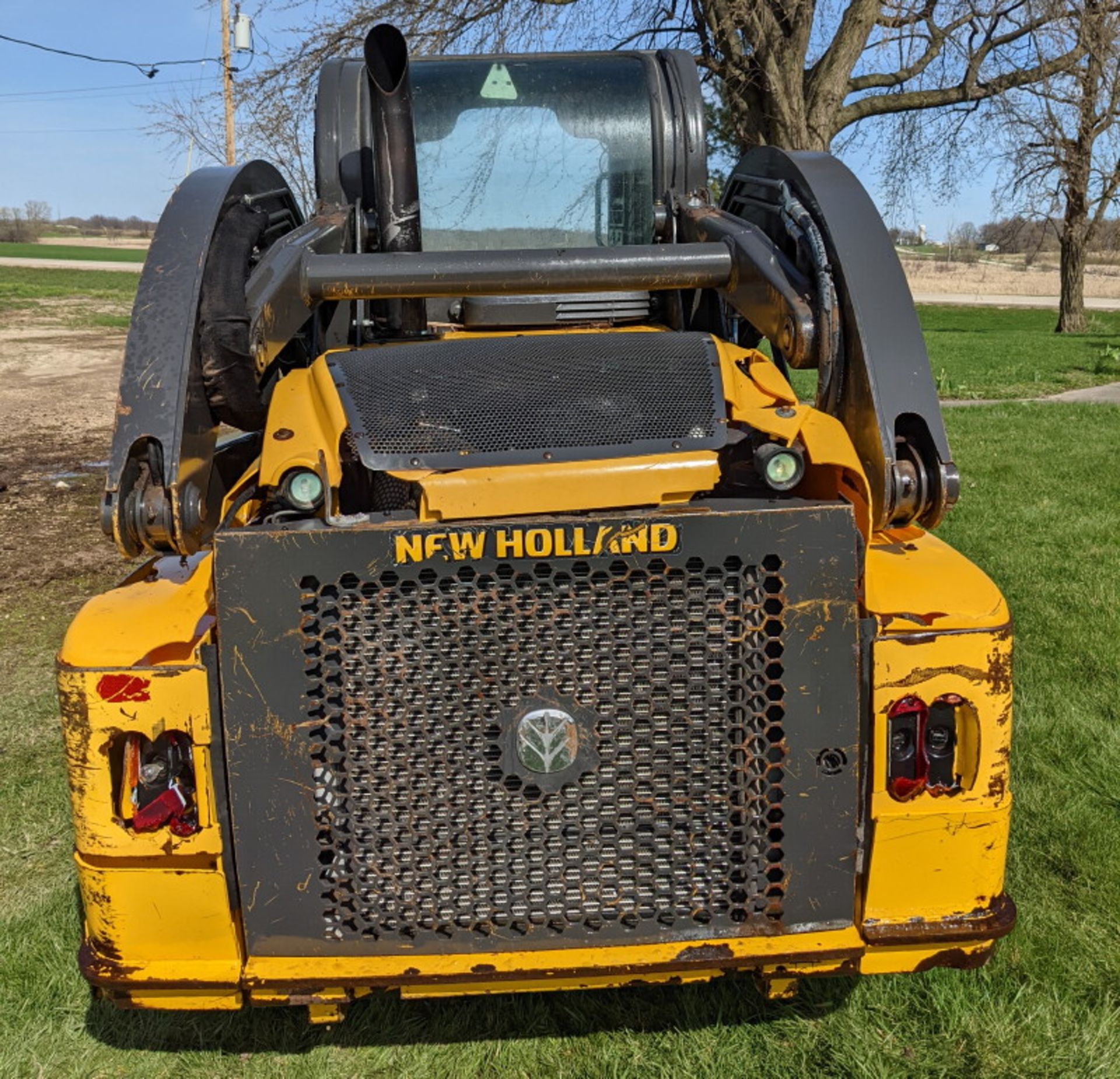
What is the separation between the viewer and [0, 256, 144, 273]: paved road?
51.4m

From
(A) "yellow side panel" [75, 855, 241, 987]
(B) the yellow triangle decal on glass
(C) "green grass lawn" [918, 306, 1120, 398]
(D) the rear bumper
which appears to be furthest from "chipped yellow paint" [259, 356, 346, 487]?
(C) "green grass lawn" [918, 306, 1120, 398]

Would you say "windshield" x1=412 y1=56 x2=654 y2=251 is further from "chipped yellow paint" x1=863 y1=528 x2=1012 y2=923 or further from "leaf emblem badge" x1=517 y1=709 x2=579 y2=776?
"leaf emblem badge" x1=517 y1=709 x2=579 y2=776

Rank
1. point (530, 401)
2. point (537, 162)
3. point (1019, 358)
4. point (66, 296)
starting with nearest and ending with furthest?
point (530, 401) < point (537, 162) < point (1019, 358) < point (66, 296)

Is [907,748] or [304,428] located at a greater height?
[304,428]

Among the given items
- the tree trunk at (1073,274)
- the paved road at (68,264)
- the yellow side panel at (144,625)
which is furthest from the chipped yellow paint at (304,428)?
the paved road at (68,264)

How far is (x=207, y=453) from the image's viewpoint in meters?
2.82

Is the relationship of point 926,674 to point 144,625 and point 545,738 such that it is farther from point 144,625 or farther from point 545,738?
point 144,625

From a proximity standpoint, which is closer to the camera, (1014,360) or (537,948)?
(537,948)

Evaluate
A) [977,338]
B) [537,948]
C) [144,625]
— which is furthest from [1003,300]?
[144,625]

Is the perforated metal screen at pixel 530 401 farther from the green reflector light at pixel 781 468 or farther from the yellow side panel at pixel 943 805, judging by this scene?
the yellow side panel at pixel 943 805

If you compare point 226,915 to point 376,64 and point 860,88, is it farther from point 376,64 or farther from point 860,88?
point 860,88

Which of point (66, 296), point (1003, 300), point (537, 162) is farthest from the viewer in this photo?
point (1003, 300)

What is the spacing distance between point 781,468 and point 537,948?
1.15m

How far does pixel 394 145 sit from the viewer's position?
10.9 feet
